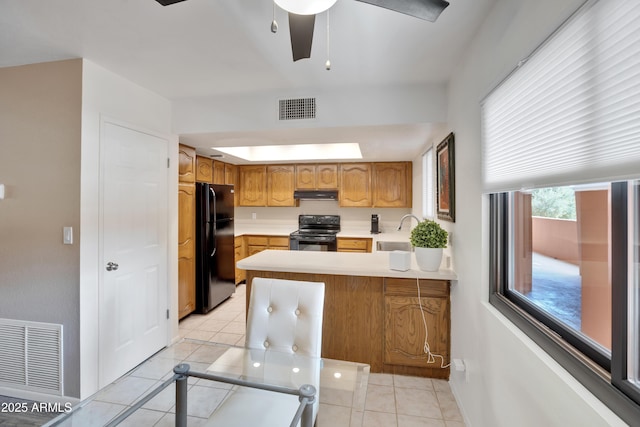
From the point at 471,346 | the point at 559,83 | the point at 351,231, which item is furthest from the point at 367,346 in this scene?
the point at 351,231

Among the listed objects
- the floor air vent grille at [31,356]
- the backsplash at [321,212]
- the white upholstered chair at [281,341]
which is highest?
the backsplash at [321,212]

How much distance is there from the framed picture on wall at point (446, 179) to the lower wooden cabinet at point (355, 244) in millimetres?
1759

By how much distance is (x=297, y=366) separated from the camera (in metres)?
1.40

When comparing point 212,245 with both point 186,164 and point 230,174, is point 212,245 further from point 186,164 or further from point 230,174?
point 230,174

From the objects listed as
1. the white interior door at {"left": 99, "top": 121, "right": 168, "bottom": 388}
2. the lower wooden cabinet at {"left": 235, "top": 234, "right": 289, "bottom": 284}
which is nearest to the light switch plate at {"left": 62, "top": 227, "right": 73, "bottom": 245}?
the white interior door at {"left": 99, "top": 121, "right": 168, "bottom": 388}

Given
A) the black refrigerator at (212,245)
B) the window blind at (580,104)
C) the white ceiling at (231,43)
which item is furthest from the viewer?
the black refrigerator at (212,245)

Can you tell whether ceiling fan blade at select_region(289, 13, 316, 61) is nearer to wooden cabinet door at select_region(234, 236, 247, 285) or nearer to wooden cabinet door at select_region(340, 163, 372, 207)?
wooden cabinet door at select_region(340, 163, 372, 207)

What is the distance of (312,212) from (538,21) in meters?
4.19

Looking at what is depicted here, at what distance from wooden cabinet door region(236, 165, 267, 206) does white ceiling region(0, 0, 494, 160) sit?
7.95ft

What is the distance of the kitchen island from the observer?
7.27 ft

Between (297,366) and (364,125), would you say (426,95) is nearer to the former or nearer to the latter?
(364,125)

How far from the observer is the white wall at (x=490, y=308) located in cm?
89

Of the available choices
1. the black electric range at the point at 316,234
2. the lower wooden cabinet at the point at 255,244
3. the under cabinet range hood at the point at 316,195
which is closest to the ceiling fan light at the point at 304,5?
the black electric range at the point at 316,234

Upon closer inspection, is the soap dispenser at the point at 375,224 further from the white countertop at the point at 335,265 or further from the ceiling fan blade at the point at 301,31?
the ceiling fan blade at the point at 301,31
